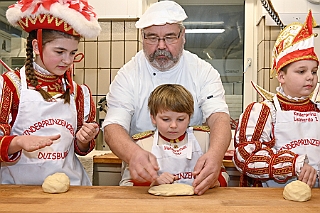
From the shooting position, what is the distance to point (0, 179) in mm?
1525

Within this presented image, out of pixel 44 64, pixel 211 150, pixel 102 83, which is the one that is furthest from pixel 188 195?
pixel 102 83

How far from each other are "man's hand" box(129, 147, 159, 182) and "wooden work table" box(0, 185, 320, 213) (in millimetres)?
52

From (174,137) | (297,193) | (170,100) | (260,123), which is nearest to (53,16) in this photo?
(170,100)

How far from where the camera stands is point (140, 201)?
3.70ft

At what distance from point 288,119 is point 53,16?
969 mm

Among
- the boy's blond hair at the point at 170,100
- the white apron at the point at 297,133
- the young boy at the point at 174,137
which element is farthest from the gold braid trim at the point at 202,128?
the white apron at the point at 297,133

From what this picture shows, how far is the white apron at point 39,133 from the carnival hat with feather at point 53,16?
0.19 metres

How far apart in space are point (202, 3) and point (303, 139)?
168 centimetres

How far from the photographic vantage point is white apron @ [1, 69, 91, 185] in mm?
1451

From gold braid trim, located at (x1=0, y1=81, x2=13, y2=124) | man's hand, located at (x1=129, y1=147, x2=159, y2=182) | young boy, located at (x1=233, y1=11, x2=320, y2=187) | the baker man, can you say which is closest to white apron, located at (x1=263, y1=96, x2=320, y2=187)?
young boy, located at (x1=233, y1=11, x2=320, y2=187)

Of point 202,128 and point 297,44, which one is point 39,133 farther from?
point 297,44

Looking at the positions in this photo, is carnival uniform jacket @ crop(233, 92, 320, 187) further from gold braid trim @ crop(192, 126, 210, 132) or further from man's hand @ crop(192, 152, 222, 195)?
man's hand @ crop(192, 152, 222, 195)

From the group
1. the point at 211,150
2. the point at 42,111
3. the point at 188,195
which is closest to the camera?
the point at 188,195

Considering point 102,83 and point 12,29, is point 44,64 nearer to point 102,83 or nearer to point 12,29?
point 102,83
